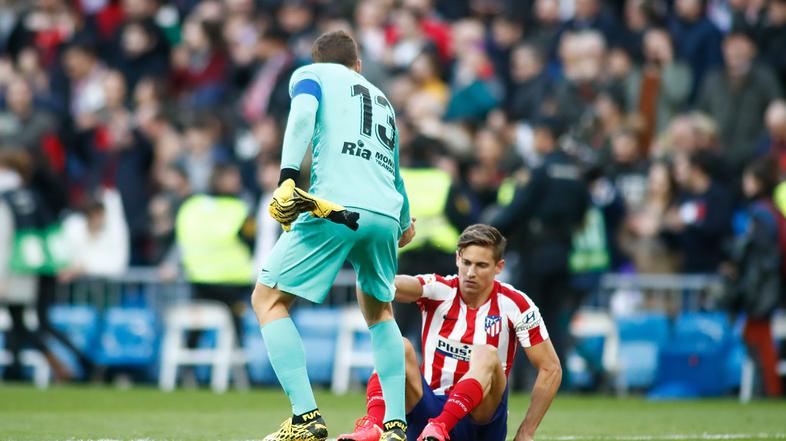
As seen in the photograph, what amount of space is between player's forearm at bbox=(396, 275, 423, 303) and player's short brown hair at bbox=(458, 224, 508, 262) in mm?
322

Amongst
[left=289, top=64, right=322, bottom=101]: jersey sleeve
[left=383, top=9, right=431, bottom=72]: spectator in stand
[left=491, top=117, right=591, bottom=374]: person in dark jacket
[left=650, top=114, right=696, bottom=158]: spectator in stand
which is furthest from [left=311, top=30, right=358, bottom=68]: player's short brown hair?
[left=383, top=9, right=431, bottom=72]: spectator in stand

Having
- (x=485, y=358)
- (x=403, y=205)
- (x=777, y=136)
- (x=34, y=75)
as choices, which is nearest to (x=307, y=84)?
(x=403, y=205)

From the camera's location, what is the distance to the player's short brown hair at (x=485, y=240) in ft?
26.0

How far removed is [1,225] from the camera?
1595 cm

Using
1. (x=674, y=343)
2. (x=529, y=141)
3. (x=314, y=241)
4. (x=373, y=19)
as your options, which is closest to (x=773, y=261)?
(x=674, y=343)

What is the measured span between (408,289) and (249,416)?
380 centimetres

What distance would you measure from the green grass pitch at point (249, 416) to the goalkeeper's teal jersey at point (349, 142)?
205 centimetres

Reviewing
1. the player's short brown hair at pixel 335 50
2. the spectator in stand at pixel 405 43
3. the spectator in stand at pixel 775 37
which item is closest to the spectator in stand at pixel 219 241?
the spectator in stand at pixel 405 43

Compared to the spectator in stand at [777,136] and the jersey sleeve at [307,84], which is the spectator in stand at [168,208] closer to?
the spectator in stand at [777,136]

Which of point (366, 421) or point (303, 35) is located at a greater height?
point (303, 35)

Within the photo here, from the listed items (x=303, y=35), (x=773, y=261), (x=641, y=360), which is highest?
(x=303, y=35)

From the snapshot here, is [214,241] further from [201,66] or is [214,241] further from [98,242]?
[201,66]

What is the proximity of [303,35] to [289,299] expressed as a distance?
38.5 ft

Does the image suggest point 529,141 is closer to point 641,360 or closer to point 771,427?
point 641,360
